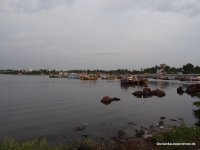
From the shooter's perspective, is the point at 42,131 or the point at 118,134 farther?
the point at 42,131

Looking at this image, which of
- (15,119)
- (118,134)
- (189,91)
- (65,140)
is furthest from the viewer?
(189,91)

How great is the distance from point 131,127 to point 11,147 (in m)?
18.4

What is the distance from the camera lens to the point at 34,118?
118 ft

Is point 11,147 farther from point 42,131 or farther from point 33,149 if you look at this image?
point 42,131

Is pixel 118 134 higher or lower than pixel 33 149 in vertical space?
lower

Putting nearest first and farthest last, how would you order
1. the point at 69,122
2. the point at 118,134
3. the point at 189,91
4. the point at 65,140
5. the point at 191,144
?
1. the point at 191,144
2. the point at 65,140
3. the point at 118,134
4. the point at 69,122
5. the point at 189,91

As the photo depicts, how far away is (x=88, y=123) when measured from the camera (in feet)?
106

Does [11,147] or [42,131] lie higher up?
[11,147]

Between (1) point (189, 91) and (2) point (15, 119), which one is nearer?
(2) point (15, 119)

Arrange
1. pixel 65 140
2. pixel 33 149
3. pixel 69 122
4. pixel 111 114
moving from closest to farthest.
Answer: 1. pixel 33 149
2. pixel 65 140
3. pixel 69 122
4. pixel 111 114

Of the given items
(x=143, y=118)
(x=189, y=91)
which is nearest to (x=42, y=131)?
(x=143, y=118)

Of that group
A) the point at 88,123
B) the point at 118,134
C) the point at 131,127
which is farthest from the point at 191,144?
the point at 88,123

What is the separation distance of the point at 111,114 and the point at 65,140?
16920 mm

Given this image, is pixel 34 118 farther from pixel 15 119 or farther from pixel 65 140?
pixel 65 140
